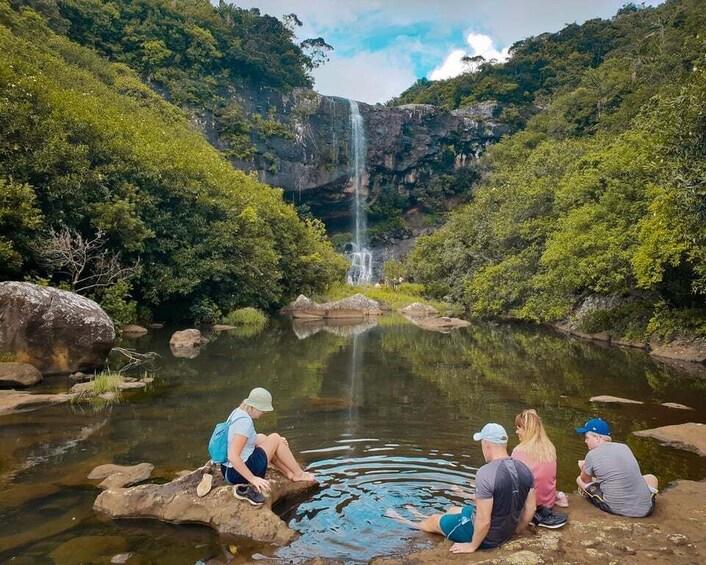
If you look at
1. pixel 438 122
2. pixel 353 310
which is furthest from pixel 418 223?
pixel 353 310

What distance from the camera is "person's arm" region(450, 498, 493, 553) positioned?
4.64 metres

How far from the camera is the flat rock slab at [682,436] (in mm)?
8191

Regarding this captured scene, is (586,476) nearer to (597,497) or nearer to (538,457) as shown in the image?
(597,497)

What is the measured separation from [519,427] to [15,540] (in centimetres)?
512

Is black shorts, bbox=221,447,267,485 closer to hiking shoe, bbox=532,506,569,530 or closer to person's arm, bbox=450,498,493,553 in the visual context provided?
person's arm, bbox=450,498,493,553

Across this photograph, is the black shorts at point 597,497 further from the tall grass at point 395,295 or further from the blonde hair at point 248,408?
the tall grass at point 395,295

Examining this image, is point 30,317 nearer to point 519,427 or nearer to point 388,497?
point 388,497

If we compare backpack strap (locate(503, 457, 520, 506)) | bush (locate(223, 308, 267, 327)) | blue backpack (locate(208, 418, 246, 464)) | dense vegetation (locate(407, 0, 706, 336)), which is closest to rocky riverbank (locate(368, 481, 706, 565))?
backpack strap (locate(503, 457, 520, 506))

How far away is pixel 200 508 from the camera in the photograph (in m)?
5.51

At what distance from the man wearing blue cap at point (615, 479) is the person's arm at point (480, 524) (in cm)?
162

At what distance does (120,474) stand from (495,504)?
15.2 ft

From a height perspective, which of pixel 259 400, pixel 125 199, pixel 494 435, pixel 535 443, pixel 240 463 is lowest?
pixel 240 463

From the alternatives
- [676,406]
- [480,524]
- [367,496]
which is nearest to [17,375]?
[367,496]

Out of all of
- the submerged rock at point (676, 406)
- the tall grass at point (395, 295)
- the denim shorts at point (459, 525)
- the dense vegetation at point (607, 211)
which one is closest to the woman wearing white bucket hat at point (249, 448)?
the denim shorts at point (459, 525)
